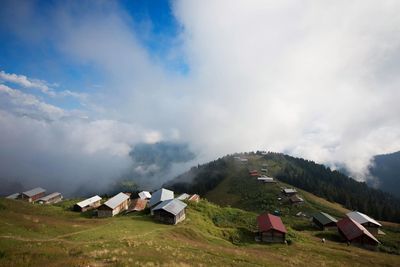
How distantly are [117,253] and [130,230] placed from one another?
66.3ft

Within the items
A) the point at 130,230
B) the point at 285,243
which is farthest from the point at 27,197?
the point at 285,243

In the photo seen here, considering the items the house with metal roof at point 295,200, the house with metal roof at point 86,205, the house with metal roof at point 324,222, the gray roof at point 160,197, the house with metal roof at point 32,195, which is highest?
the house with metal roof at point 295,200

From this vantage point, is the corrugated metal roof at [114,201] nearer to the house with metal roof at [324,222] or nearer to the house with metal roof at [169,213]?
the house with metal roof at [169,213]

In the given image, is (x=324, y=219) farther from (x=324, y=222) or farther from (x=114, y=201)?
(x=114, y=201)

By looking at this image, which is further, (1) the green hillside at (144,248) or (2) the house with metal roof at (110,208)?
(2) the house with metal roof at (110,208)

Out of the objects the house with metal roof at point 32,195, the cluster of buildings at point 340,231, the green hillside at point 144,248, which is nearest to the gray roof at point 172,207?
the green hillside at point 144,248

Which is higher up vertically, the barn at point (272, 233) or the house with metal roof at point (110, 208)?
the house with metal roof at point (110, 208)

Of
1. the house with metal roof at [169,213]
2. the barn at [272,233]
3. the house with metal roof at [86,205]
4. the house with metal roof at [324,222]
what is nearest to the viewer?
the barn at [272,233]

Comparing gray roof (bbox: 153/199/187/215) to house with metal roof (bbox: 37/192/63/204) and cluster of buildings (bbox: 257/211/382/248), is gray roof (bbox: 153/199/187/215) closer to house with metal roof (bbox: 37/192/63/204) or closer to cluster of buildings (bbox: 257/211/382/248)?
cluster of buildings (bbox: 257/211/382/248)

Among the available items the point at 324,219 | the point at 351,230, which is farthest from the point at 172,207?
the point at 324,219

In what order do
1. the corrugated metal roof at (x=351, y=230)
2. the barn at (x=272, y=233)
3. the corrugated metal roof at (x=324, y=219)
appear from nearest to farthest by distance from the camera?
the barn at (x=272, y=233) < the corrugated metal roof at (x=351, y=230) < the corrugated metal roof at (x=324, y=219)

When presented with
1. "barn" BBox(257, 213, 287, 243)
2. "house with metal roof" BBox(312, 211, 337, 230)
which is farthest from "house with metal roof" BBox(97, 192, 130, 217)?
"house with metal roof" BBox(312, 211, 337, 230)

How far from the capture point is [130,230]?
50.2 meters

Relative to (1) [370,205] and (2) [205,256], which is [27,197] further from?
(1) [370,205]
